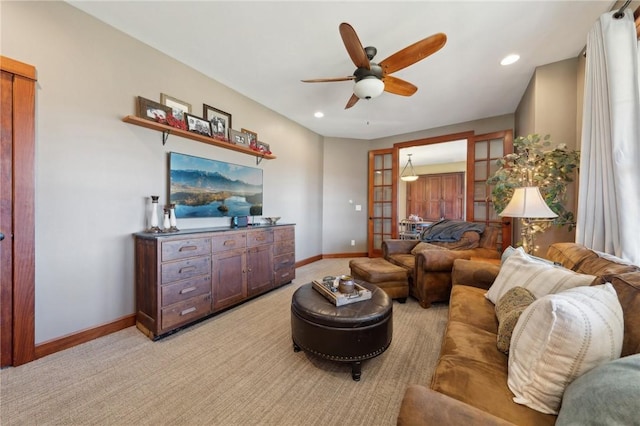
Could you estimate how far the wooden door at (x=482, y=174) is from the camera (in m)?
4.16

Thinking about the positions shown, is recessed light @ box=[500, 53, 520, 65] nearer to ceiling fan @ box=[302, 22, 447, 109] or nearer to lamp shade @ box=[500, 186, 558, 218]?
ceiling fan @ box=[302, 22, 447, 109]

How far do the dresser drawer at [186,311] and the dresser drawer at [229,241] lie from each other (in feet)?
1.58

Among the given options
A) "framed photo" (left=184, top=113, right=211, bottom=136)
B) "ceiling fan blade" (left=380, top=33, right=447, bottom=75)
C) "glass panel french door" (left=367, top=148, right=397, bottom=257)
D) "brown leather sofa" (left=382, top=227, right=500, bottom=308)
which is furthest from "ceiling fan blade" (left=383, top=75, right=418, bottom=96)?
"glass panel french door" (left=367, top=148, right=397, bottom=257)

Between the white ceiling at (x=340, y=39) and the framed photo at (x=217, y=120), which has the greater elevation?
the white ceiling at (x=340, y=39)

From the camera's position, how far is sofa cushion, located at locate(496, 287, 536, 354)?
116 centimetres

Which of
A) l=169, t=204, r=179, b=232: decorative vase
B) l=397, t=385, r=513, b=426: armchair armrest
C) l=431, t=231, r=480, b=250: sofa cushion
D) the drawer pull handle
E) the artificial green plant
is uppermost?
the artificial green plant

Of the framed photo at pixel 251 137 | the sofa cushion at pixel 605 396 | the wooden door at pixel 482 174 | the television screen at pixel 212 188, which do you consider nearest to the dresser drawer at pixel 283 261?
the television screen at pixel 212 188

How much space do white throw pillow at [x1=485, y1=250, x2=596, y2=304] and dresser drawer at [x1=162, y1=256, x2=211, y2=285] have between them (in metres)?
2.45

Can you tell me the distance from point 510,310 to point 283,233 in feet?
8.77

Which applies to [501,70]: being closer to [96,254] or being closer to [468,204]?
[468,204]

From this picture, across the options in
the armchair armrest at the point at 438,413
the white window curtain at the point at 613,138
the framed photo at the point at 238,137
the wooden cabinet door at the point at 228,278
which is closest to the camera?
the armchair armrest at the point at 438,413

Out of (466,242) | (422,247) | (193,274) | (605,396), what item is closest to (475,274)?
(422,247)

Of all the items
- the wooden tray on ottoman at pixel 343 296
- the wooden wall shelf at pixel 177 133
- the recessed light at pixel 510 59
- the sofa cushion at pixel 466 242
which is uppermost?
the recessed light at pixel 510 59

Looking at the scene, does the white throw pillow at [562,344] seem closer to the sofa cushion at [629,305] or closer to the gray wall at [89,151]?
the sofa cushion at [629,305]
